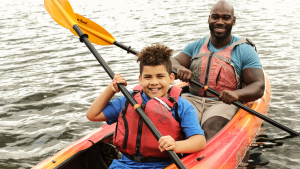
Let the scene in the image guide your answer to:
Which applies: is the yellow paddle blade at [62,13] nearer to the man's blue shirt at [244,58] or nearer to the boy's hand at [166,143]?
the man's blue shirt at [244,58]

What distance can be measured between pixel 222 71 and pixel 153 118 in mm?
1315

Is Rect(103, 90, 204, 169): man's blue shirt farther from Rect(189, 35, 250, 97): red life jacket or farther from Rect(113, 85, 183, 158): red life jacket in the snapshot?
Rect(189, 35, 250, 97): red life jacket

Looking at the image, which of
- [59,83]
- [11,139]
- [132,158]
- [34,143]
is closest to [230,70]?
[132,158]

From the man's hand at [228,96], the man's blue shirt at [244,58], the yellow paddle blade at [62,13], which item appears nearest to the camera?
the man's hand at [228,96]

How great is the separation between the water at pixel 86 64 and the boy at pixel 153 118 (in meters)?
1.52

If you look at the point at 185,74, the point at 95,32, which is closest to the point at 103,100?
the point at 185,74

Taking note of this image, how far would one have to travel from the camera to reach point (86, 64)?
7.53 m

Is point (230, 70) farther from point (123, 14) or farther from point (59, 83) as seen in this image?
point (123, 14)

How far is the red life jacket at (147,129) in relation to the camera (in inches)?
94.7

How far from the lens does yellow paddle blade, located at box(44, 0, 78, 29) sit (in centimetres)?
358

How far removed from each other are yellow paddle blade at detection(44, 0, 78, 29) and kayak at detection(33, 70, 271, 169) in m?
1.25

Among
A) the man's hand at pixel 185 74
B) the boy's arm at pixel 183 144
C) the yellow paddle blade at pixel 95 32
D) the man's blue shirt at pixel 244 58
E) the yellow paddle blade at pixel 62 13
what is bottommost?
the boy's arm at pixel 183 144

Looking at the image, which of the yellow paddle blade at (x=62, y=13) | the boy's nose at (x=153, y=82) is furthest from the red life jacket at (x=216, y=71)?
the yellow paddle blade at (x=62, y=13)

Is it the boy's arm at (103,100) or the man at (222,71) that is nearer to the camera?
the boy's arm at (103,100)
